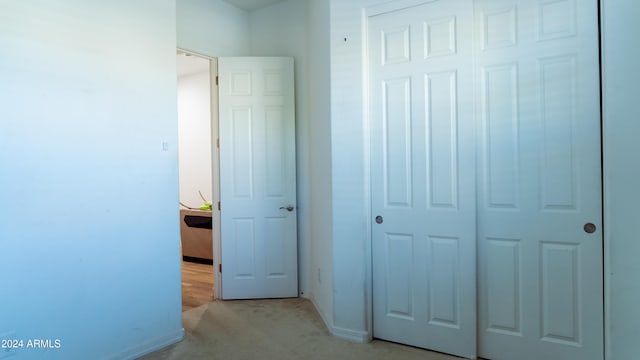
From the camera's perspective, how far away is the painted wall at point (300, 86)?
379 cm

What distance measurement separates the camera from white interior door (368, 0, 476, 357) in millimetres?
2475

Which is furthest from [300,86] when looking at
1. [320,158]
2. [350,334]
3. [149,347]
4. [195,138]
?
[195,138]

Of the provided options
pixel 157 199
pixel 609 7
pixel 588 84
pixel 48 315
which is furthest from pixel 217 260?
pixel 609 7

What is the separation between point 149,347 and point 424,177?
7.29ft

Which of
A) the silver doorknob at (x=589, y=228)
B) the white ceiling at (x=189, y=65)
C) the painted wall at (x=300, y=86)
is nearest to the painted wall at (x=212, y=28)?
the painted wall at (x=300, y=86)

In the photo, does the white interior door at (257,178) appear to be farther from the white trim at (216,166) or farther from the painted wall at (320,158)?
the painted wall at (320,158)

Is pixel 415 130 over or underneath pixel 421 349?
over

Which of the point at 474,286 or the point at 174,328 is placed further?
the point at 174,328

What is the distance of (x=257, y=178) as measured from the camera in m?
3.79

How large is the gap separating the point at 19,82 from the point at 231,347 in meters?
2.07

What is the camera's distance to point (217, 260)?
382cm

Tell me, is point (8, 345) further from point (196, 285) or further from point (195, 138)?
point (195, 138)


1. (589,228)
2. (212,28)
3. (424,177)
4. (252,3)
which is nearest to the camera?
(589,228)

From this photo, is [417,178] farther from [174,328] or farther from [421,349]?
[174,328]
